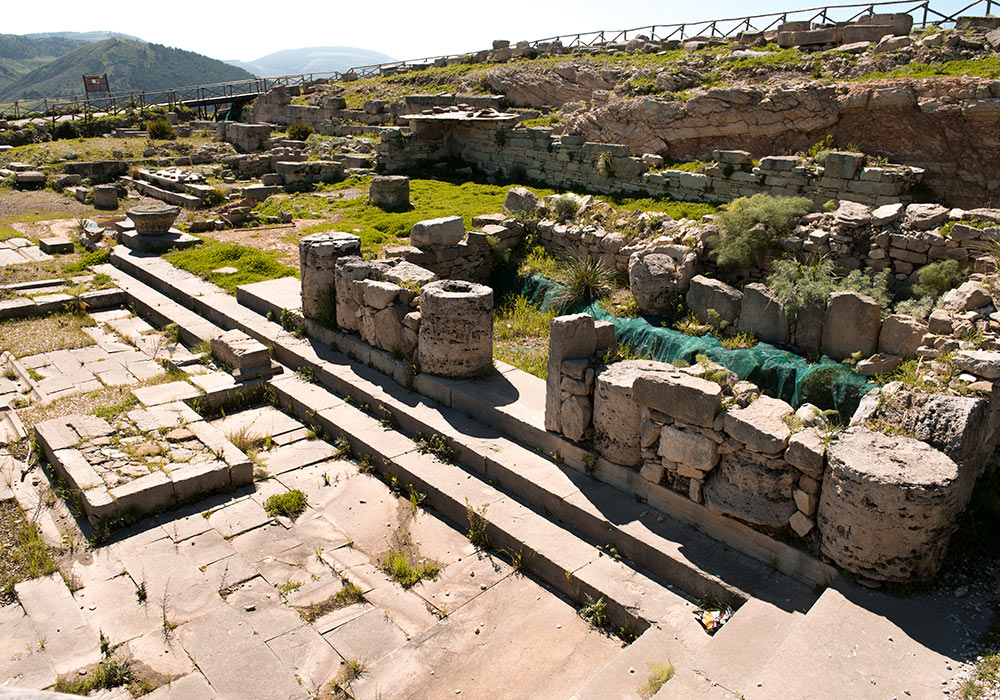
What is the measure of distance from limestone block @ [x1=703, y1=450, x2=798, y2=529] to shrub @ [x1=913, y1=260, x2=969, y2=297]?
5.86 m

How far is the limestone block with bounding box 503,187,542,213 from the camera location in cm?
1386

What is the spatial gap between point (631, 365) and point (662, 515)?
4.55 feet

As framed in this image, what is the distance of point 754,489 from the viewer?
5504 mm

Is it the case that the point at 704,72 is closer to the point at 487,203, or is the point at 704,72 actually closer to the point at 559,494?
the point at 487,203

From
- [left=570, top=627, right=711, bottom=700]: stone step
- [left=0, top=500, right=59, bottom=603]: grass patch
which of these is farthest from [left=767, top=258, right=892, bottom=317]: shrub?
[left=0, top=500, right=59, bottom=603]: grass patch

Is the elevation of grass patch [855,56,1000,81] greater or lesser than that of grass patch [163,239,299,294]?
greater

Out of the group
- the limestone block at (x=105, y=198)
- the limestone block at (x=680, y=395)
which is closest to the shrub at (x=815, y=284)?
the limestone block at (x=680, y=395)

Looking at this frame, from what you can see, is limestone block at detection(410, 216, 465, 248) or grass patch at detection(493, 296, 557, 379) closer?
grass patch at detection(493, 296, 557, 379)

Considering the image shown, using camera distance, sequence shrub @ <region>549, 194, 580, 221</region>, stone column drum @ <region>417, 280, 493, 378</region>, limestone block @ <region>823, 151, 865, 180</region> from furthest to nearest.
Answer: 1. limestone block @ <region>823, 151, 865, 180</region>
2. shrub @ <region>549, 194, 580, 221</region>
3. stone column drum @ <region>417, 280, 493, 378</region>

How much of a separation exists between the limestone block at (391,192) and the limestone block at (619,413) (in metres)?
11.9

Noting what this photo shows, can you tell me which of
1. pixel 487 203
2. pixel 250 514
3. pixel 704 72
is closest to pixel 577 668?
pixel 250 514

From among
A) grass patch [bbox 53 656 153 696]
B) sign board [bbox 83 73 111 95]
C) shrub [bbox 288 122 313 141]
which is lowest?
grass patch [bbox 53 656 153 696]

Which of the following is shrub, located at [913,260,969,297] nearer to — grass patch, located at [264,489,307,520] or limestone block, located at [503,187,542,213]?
limestone block, located at [503,187,542,213]

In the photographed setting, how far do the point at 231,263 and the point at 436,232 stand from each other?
14.9 ft
